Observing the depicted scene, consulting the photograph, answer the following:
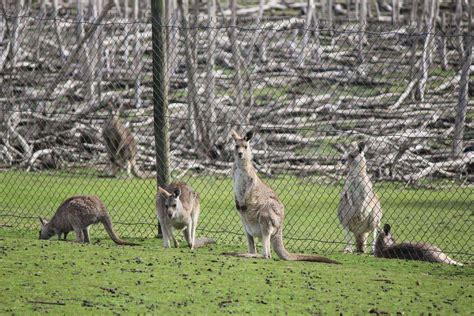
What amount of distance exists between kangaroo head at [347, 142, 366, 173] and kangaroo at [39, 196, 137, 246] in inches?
100

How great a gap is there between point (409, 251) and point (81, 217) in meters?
2.96

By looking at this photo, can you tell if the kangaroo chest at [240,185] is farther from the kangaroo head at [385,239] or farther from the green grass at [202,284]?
the kangaroo head at [385,239]

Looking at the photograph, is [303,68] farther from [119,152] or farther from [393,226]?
[393,226]

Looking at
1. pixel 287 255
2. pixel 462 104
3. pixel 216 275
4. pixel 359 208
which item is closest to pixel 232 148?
pixel 462 104

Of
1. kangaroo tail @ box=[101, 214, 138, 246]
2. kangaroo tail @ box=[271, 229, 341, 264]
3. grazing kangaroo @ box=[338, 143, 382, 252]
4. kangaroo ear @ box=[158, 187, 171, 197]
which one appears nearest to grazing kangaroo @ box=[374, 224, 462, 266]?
grazing kangaroo @ box=[338, 143, 382, 252]

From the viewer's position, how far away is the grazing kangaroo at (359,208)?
1080 centimetres

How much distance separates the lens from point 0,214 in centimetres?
1146

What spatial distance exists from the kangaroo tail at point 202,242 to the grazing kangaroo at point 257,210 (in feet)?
2.35

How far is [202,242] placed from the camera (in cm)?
1016

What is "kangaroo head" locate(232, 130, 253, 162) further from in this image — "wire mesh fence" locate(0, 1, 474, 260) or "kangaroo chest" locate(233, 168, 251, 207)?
"wire mesh fence" locate(0, 1, 474, 260)

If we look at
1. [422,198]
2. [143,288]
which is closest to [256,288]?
[143,288]

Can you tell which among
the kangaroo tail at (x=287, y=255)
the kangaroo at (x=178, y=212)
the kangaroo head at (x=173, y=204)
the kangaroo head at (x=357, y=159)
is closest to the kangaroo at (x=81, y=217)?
the kangaroo at (x=178, y=212)

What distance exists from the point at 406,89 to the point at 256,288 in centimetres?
1081

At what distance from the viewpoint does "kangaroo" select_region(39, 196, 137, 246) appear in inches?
399
